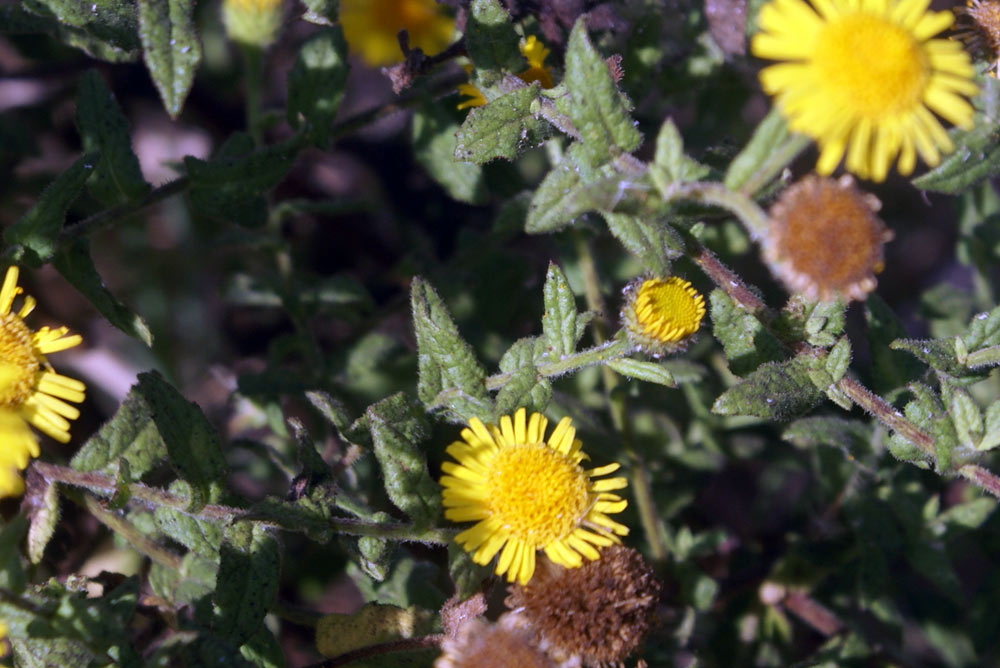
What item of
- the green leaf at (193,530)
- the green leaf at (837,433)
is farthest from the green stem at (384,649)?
the green leaf at (837,433)

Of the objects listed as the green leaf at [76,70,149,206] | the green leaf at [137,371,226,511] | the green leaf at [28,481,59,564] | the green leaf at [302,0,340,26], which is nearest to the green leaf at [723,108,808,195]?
the green leaf at [302,0,340,26]

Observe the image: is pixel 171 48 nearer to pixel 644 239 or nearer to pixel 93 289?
pixel 93 289

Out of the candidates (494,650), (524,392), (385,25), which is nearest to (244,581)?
(494,650)

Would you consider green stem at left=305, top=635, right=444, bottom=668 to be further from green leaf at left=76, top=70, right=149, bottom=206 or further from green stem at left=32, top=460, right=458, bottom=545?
green leaf at left=76, top=70, right=149, bottom=206

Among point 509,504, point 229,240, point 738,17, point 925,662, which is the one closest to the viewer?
point 509,504

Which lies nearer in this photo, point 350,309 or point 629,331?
point 629,331

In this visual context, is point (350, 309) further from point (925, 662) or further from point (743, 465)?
point (925, 662)

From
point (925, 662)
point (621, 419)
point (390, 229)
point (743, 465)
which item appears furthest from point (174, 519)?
point (925, 662)
